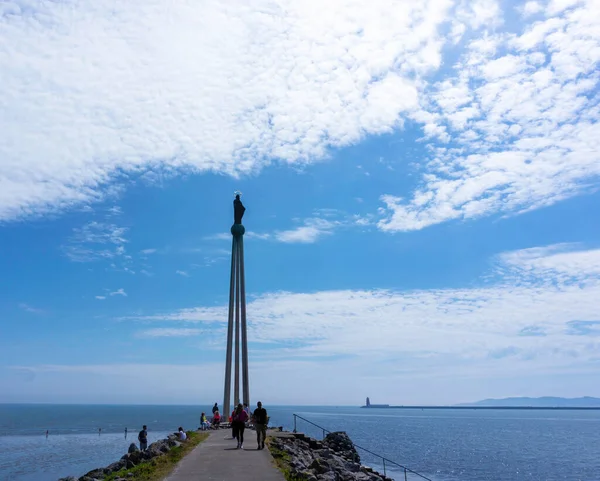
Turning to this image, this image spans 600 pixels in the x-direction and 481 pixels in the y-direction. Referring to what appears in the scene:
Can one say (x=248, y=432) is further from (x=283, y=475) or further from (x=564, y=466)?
(x=564, y=466)

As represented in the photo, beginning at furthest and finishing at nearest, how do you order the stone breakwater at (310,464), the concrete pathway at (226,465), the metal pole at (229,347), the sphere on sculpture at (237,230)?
the sphere on sculpture at (237,230), the metal pole at (229,347), the stone breakwater at (310,464), the concrete pathway at (226,465)

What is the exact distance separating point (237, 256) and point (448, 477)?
2075 centimetres

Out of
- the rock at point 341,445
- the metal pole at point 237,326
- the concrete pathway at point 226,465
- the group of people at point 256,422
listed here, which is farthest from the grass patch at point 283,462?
the metal pole at point 237,326

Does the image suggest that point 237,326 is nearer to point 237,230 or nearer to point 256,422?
point 237,230

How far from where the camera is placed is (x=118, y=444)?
53.4 metres

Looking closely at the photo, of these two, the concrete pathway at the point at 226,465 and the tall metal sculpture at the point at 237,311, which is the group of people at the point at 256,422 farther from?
the tall metal sculpture at the point at 237,311

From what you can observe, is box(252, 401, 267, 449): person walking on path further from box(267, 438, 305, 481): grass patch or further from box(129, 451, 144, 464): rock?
box(129, 451, 144, 464): rock

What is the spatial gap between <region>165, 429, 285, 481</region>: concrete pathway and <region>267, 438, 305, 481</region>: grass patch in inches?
6.4

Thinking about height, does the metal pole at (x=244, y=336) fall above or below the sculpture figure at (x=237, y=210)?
below

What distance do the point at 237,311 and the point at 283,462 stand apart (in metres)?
20.2

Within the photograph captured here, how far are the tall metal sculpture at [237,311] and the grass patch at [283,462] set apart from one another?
13937 millimetres

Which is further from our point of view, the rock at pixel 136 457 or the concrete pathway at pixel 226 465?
the rock at pixel 136 457

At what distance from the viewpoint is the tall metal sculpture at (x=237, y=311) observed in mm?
34031

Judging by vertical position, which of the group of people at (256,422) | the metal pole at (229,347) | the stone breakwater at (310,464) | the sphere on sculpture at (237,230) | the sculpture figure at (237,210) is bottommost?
the stone breakwater at (310,464)
